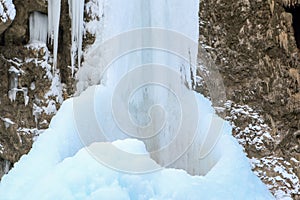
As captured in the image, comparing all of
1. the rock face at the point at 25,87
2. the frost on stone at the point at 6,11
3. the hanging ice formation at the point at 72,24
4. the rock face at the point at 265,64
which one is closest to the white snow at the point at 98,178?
the rock face at the point at 265,64

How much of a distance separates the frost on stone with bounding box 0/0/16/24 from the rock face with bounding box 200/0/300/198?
5.65ft

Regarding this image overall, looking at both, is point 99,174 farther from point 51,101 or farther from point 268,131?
point 51,101

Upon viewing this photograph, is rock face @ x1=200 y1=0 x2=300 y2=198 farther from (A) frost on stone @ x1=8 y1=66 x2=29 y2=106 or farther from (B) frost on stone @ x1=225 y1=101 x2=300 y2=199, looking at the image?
(A) frost on stone @ x1=8 y1=66 x2=29 y2=106

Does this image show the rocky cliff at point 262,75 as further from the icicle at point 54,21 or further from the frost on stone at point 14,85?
the frost on stone at point 14,85

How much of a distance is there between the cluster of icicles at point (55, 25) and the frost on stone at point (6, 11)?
39 cm

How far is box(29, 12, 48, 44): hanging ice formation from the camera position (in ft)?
13.5

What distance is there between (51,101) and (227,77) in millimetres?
2030

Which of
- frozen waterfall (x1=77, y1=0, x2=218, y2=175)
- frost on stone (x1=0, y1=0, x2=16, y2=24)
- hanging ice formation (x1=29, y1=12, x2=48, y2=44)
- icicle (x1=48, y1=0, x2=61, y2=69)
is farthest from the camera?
hanging ice formation (x1=29, y1=12, x2=48, y2=44)

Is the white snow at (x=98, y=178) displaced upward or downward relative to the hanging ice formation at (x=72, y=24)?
downward

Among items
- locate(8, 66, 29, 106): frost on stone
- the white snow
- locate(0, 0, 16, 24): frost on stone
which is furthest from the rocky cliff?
locate(8, 66, 29, 106): frost on stone

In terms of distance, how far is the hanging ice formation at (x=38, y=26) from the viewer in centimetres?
410

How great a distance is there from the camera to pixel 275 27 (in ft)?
9.49

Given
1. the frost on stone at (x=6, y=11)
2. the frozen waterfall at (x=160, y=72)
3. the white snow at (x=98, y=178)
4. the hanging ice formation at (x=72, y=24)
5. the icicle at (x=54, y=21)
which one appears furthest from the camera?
the icicle at (x=54, y=21)

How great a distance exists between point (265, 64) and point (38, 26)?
2.35 meters
